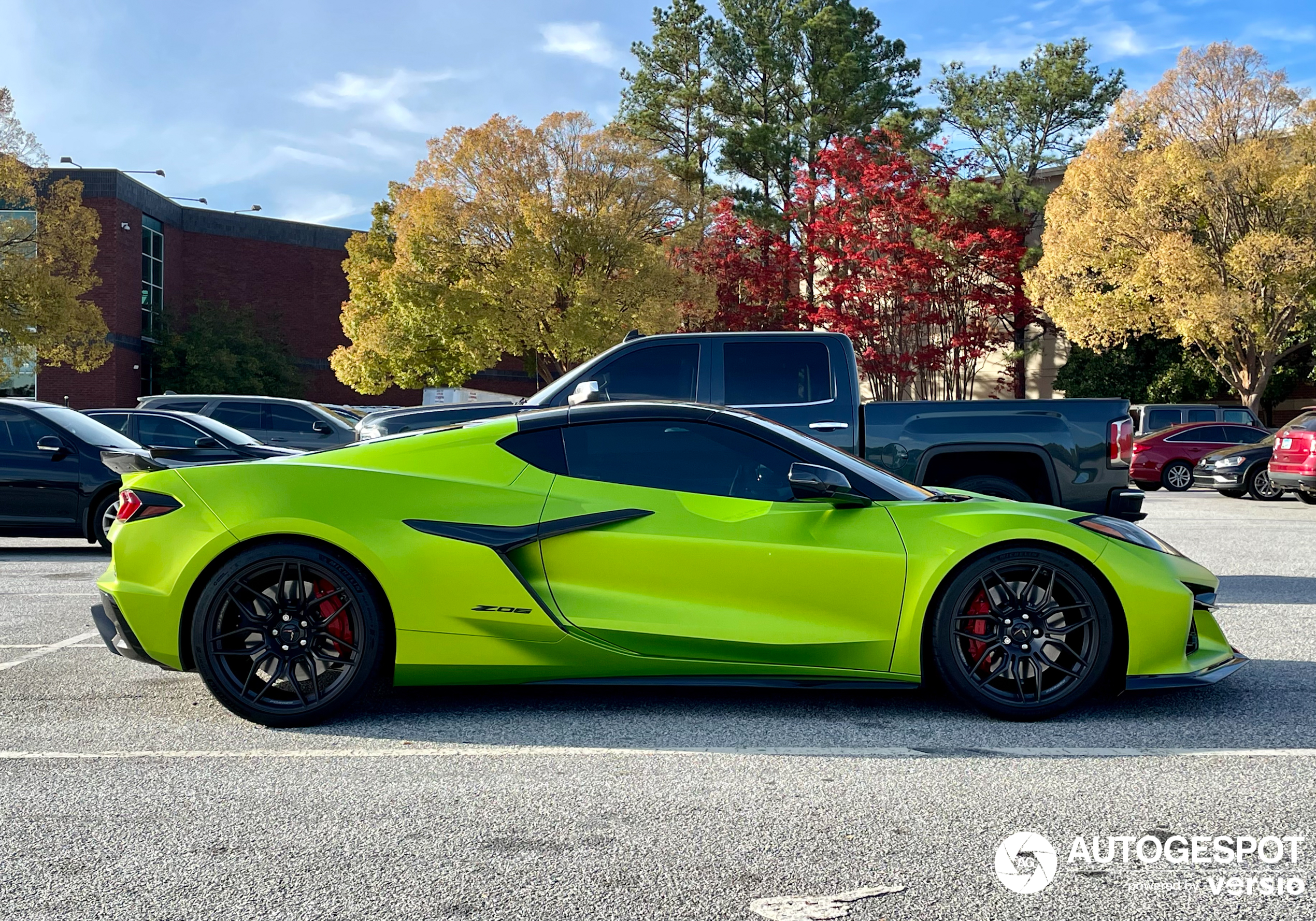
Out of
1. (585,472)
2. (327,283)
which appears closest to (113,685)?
(585,472)

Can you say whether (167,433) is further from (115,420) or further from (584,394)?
(584,394)

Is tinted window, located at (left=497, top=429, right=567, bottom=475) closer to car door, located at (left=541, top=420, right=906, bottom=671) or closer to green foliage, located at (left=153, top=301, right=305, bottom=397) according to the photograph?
car door, located at (left=541, top=420, right=906, bottom=671)

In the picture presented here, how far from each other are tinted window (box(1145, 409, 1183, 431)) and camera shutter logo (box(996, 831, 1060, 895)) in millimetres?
25612

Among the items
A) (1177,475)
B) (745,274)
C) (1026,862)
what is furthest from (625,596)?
(745,274)

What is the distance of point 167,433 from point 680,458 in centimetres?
1112

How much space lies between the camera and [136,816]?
3676 mm

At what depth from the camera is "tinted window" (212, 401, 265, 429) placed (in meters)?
20.6

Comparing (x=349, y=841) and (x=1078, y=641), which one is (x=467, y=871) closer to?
(x=349, y=841)

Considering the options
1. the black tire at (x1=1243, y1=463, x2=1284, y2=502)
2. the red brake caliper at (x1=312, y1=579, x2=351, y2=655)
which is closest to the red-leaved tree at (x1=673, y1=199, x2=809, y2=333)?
the black tire at (x1=1243, y1=463, x2=1284, y2=502)

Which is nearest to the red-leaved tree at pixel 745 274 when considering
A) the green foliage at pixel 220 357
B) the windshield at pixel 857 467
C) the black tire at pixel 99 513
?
the green foliage at pixel 220 357

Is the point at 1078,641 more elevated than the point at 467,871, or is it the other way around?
the point at 1078,641

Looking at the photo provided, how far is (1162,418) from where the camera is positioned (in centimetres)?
2689

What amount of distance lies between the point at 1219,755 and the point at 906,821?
4.91 ft

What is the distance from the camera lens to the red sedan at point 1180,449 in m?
23.6
